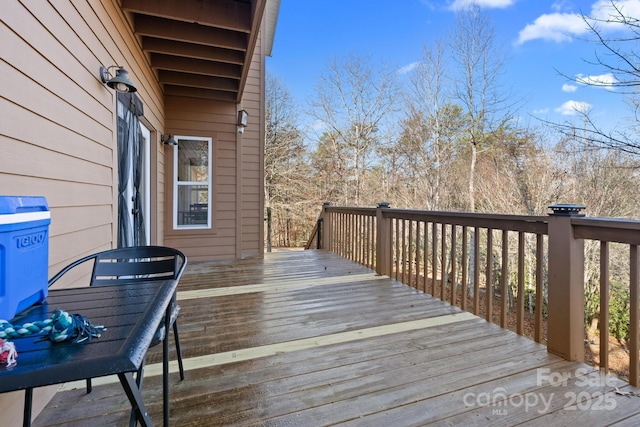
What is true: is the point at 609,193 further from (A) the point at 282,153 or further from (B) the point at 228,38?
(A) the point at 282,153

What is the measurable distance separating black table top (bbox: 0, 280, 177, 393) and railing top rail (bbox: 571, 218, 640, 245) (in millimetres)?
2255

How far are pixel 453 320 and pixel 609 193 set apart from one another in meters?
7.60

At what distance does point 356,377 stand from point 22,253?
1588 millimetres

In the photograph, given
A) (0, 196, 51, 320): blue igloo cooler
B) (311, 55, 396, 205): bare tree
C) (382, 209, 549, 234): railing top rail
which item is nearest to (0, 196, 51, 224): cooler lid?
(0, 196, 51, 320): blue igloo cooler

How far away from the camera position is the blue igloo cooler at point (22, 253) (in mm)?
847

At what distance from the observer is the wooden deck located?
4.84 ft

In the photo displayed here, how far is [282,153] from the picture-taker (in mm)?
13539

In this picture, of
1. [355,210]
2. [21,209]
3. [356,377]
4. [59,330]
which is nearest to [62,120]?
[21,209]

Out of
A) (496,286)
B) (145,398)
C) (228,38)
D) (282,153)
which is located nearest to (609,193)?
(496,286)

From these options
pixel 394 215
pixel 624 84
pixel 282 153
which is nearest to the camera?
pixel 394 215

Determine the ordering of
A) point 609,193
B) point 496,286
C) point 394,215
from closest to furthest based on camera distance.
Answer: point 394,215
point 609,193
point 496,286

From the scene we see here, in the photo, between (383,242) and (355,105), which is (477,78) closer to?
(355,105)

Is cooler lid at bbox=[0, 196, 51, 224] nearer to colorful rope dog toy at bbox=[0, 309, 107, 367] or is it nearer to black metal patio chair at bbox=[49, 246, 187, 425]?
colorful rope dog toy at bbox=[0, 309, 107, 367]

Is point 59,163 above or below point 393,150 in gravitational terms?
below
